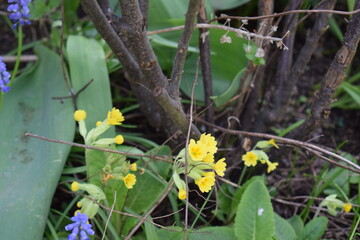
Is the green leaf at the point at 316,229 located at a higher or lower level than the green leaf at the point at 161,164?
lower

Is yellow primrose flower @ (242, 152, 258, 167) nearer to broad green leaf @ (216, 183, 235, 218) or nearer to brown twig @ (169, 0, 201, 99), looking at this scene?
broad green leaf @ (216, 183, 235, 218)

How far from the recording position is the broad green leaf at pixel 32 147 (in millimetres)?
1334

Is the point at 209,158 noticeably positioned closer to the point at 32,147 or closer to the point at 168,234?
the point at 168,234

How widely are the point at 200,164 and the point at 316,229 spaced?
0.44 meters

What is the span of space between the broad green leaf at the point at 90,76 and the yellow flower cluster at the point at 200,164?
0.41 m

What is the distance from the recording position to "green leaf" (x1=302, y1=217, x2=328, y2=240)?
4.50ft

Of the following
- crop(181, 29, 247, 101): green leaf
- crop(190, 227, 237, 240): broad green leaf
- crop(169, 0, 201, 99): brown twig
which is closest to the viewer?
crop(169, 0, 201, 99): brown twig

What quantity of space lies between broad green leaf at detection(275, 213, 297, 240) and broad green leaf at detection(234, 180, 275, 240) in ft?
0.44

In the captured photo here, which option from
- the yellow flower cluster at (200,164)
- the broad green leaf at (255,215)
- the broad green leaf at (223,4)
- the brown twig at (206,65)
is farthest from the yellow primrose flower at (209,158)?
the broad green leaf at (223,4)

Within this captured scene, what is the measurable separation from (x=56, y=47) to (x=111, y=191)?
2.80 feet

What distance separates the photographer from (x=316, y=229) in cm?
138

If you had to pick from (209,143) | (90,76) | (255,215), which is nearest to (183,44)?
(209,143)

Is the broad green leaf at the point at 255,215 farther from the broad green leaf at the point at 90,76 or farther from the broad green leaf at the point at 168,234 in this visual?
the broad green leaf at the point at 90,76

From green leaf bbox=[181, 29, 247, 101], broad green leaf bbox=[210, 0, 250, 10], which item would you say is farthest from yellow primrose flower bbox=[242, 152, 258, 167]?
broad green leaf bbox=[210, 0, 250, 10]
